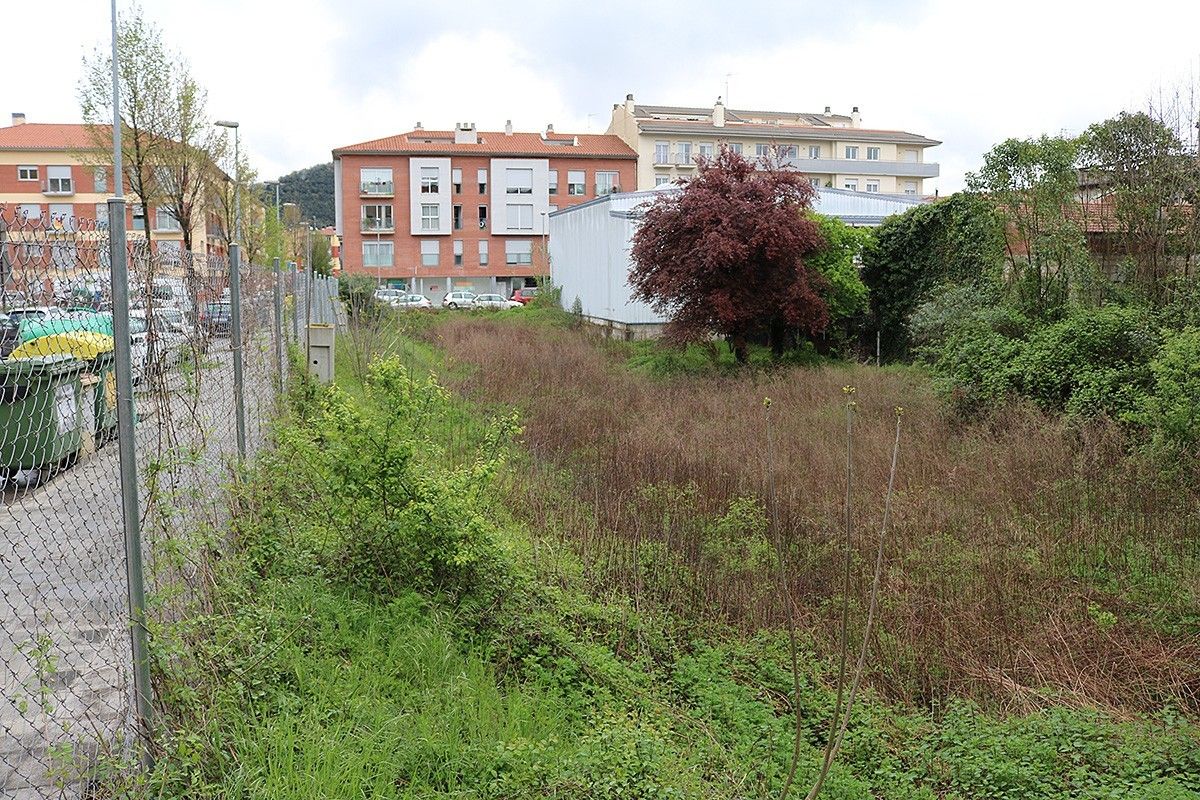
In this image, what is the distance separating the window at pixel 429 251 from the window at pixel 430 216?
92cm

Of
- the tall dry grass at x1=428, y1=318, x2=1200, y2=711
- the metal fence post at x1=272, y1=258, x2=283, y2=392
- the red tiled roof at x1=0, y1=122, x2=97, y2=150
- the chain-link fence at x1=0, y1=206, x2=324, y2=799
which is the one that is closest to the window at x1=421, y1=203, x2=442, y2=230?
the red tiled roof at x1=0, y1=122, x2=97, y2=150

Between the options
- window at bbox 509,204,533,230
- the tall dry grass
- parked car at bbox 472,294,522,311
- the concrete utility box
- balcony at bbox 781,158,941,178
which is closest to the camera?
the tall dry grass

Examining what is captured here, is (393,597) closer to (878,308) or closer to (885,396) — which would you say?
(885,396)

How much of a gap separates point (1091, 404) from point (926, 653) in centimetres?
718

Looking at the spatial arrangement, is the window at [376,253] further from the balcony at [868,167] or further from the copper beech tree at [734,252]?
the copper beech tree at [734,252]

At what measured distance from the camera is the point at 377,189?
62562 mm

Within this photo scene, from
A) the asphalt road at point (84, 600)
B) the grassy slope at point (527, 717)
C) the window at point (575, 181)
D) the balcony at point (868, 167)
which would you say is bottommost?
the grassy slope at point (527, 717)

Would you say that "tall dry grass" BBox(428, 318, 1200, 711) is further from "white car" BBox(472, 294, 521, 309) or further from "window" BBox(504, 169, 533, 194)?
"window" BBox(504, 169, 533, 194)

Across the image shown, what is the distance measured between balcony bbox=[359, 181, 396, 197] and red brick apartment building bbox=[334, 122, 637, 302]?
0.21 ft

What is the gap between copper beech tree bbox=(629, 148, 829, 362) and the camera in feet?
63.5

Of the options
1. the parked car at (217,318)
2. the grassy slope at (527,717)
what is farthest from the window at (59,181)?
the grassy slope at (527,717)

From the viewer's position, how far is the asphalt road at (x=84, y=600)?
3.74 meters

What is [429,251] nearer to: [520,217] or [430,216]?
[430,216]

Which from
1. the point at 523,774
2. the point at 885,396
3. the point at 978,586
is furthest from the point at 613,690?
the point at 885,396
